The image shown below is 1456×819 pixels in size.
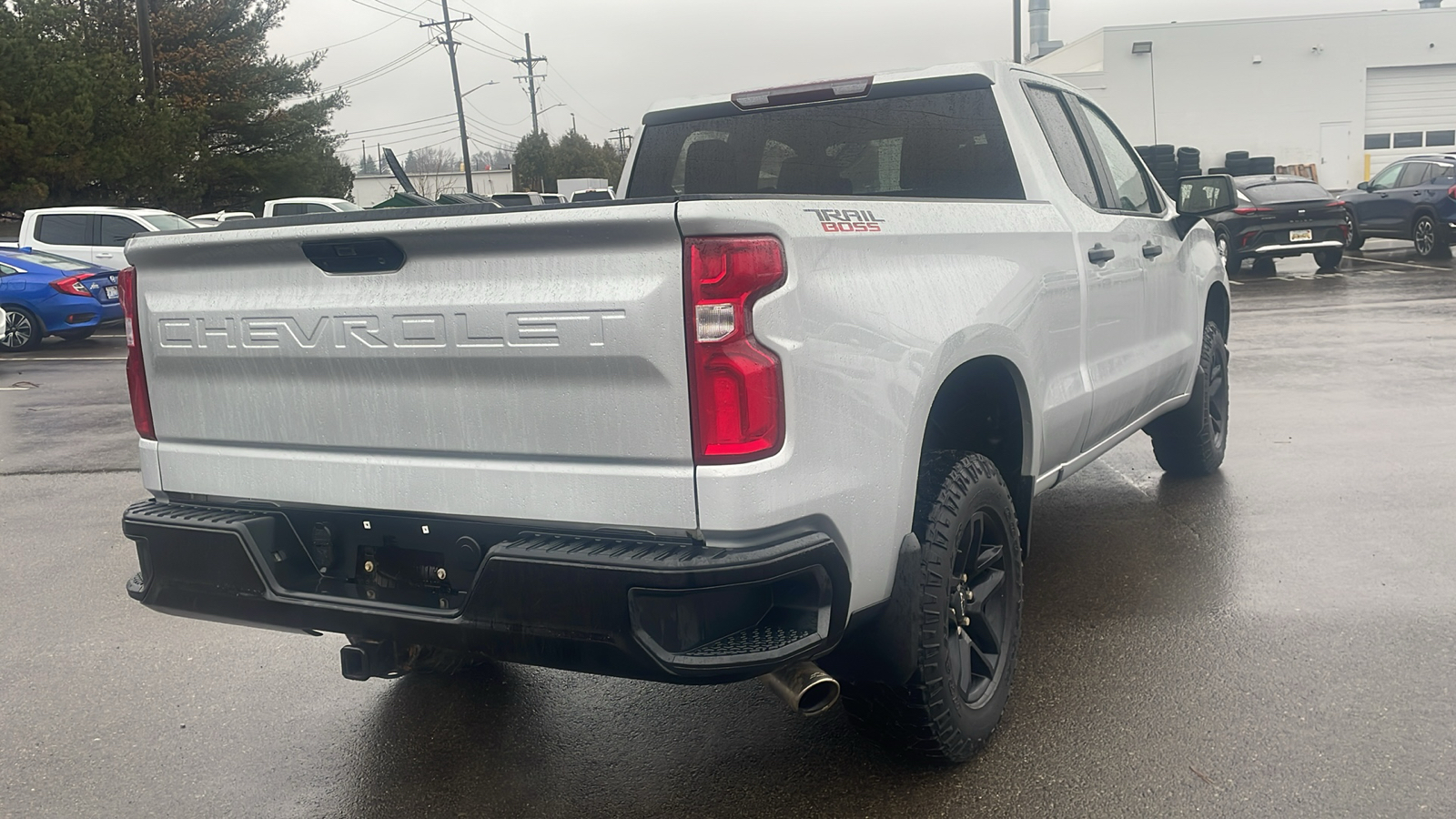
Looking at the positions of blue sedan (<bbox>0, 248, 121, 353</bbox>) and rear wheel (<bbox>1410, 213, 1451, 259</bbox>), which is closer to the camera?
blue sedan (<bbox>0, 248, 121, 353</bbox>)

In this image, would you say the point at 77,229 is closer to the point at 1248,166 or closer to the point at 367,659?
the point at 367,659

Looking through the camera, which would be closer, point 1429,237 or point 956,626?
point 956,626

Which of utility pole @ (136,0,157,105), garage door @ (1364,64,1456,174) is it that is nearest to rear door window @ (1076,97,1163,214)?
utility pole @ (136,0,157,105)

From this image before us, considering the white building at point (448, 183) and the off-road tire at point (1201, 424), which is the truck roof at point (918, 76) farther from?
the white building at point (448, 183)

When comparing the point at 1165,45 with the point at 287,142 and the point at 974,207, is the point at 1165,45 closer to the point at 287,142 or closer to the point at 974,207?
the point at 287,142

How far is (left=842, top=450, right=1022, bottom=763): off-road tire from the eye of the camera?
3.09 meters

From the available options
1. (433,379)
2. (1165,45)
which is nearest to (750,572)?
(433,379)

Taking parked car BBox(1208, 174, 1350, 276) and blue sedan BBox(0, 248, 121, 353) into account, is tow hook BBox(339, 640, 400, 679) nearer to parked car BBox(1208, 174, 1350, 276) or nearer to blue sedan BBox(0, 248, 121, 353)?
blue sedan BBox(0, 248, 121, 353)

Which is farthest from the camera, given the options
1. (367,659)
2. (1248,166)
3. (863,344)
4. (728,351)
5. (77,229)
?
(1248,166)

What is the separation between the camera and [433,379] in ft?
9.27

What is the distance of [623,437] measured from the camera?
262 centimetres

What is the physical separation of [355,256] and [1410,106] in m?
47.4

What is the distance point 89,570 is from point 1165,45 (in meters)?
42.5

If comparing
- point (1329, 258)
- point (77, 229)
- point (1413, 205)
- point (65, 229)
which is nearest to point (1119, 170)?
point (1329, 258)
